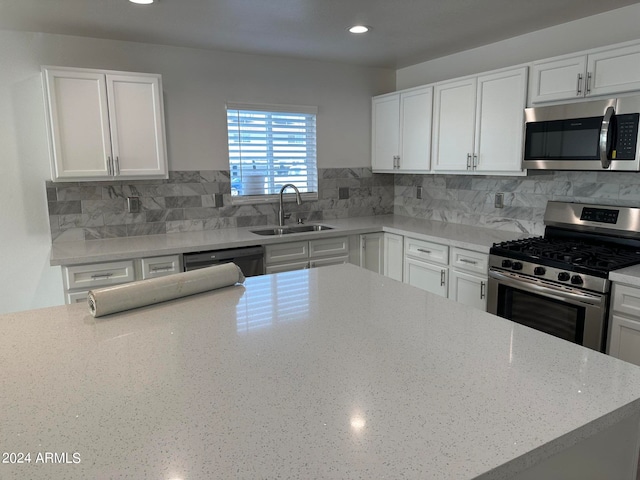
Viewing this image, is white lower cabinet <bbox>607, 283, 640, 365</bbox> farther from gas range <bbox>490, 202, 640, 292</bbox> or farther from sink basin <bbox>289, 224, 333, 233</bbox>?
sink basin <bbox>289, 224, 333, 233</bbox>

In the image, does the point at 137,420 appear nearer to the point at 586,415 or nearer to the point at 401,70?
the point at 586,415

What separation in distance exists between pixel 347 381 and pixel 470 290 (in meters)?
2.39

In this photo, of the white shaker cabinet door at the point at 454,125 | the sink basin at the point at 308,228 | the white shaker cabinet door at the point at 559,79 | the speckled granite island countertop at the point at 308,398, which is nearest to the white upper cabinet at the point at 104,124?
the sink basin at the point at 308,228

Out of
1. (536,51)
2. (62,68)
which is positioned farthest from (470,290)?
(62,68)

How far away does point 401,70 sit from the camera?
4.55 metres

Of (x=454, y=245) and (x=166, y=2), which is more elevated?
(x=166, y=2)

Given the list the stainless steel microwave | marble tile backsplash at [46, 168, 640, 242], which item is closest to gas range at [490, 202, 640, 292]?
marble tile backsplash at [46, 168, 640, 242]

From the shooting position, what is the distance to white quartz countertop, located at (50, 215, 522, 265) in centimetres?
295

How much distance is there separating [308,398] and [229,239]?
248cm

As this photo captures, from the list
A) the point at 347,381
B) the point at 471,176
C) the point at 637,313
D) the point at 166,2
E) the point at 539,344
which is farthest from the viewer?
the point at 471,176

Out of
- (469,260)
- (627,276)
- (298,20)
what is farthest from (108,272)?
(627,276)

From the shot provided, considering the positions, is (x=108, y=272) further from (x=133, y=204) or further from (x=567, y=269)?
(x=567, y=269)

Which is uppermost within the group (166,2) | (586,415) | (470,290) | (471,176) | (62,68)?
(166,2)

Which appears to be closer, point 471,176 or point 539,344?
point 539,344
